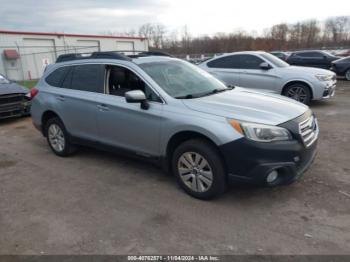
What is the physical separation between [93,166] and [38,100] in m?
1.76

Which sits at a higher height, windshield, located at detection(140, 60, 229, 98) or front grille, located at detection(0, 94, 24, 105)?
windshield, located at detection(140, 60, 229, 98)

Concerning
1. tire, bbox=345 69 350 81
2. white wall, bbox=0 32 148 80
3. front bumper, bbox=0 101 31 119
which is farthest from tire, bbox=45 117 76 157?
white wall, bbox=0 32 148 80

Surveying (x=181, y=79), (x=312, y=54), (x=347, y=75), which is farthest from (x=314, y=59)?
(x=181, y=79)

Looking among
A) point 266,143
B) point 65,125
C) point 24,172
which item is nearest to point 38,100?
point 65,125

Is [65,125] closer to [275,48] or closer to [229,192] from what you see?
[229,192]

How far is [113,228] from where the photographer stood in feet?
10.6

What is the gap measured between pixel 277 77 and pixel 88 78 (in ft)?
18.8

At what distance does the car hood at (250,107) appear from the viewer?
3373mm

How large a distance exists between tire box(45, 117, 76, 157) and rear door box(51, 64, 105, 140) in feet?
0.66

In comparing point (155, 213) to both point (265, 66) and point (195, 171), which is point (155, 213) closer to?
point (195, 171)

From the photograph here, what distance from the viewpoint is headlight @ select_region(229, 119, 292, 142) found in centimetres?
322

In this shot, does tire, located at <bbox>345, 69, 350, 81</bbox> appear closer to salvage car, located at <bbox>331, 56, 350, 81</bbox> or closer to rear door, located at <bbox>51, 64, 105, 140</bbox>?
salvage car, located at <bbox>331, 56, 350, 81</bbox>

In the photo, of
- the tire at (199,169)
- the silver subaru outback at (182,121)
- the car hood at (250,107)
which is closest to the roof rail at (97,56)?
the silver subaru outback at (182,121)

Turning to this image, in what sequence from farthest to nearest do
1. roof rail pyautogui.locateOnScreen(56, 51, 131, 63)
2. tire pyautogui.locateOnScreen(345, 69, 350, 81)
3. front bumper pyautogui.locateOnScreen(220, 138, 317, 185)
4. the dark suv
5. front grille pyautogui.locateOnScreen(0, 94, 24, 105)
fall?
the dark suv → tire pyautogui.locateOnScreen(345, 69, 350, 81) → front grille pyautogui.locateOnScreen(0, 94, 24, 105) → roof rail pyautogui.locateOnScreen(56, 51, 131, 63) → front bumper pyautogui.locateOnScreen(220, 138, 317, 185)
